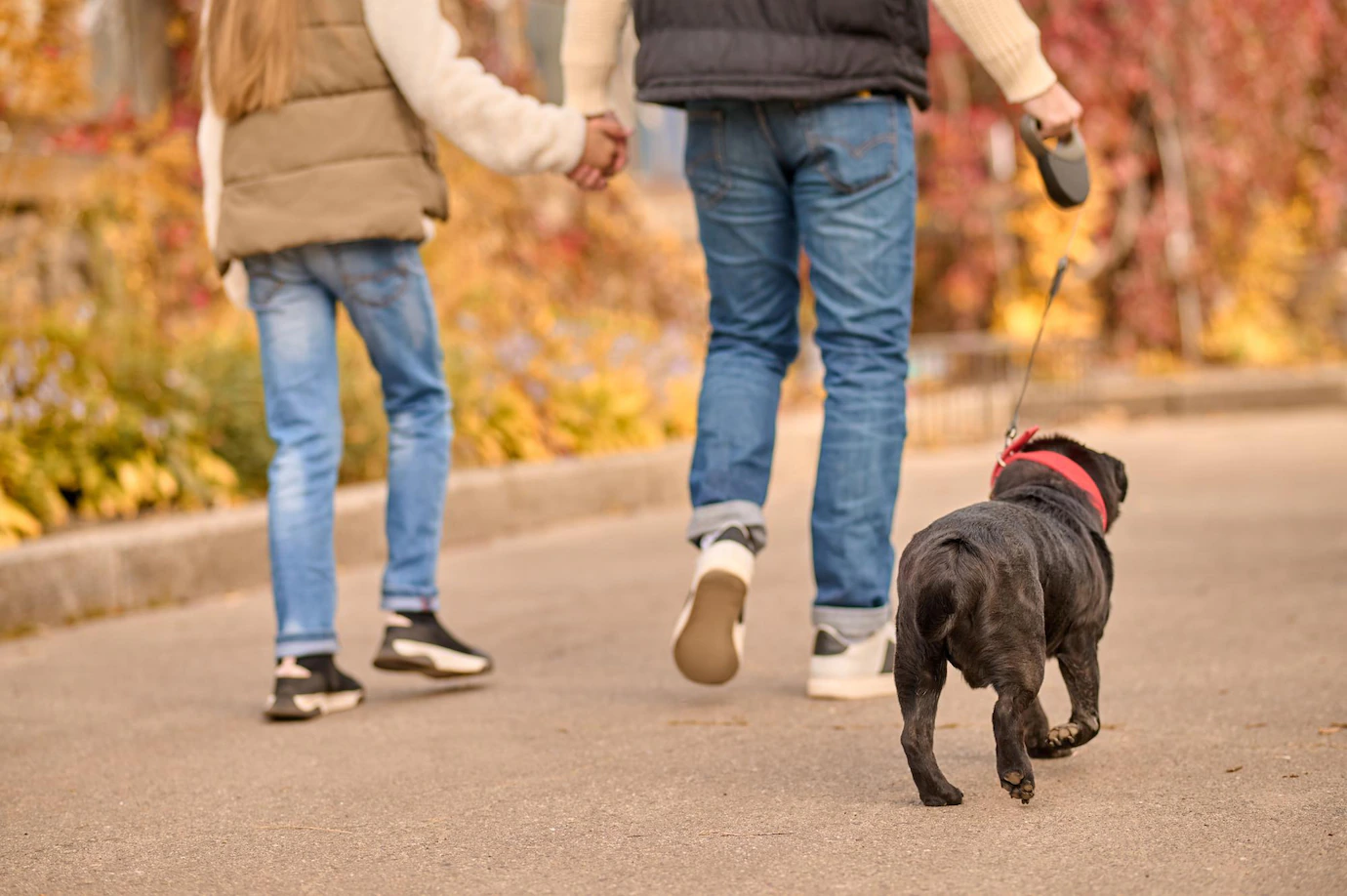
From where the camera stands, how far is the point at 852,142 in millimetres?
3461

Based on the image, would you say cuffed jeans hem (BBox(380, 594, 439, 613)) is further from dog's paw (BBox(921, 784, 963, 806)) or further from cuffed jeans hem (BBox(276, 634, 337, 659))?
dog's paw (BBox(921, 784, 963, 806))

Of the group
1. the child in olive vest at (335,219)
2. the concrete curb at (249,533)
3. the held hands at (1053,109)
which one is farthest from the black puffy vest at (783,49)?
the concrete curb at (249,533)

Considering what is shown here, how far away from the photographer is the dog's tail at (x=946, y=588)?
2541mm

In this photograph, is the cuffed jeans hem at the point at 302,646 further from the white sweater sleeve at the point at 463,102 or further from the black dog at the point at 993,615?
the black dog at the point at 993,615

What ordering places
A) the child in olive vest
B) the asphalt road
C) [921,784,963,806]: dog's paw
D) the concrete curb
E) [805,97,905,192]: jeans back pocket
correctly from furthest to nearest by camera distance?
1. the concrete curb
2. the child in olive vest
3. [805,97,905,192]: jeans back pocket
4. [921,784,963,806]: dog's paw
5. the asphalt road

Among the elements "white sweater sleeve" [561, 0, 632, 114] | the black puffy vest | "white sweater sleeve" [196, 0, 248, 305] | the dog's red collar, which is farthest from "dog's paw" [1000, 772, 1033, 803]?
"white sweater sleeve" [196, 0, 248, 305]

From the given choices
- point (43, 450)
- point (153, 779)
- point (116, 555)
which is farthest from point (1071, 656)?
point (43, 450)

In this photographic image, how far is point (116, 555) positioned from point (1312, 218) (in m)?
11.7

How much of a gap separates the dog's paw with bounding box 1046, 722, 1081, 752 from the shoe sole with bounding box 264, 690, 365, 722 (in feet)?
4.98

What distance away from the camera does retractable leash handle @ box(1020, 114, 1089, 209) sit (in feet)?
11.5

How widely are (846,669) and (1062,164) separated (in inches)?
43.9

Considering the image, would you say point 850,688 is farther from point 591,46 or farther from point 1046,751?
point 591,46

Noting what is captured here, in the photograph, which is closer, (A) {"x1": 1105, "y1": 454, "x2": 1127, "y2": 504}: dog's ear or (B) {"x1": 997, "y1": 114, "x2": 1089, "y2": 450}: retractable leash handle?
(A) {"x1": 1105, "y1": 454, "x2": 1127, "y2": 504}: dog's ear

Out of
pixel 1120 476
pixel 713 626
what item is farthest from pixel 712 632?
pixel 1120 476
